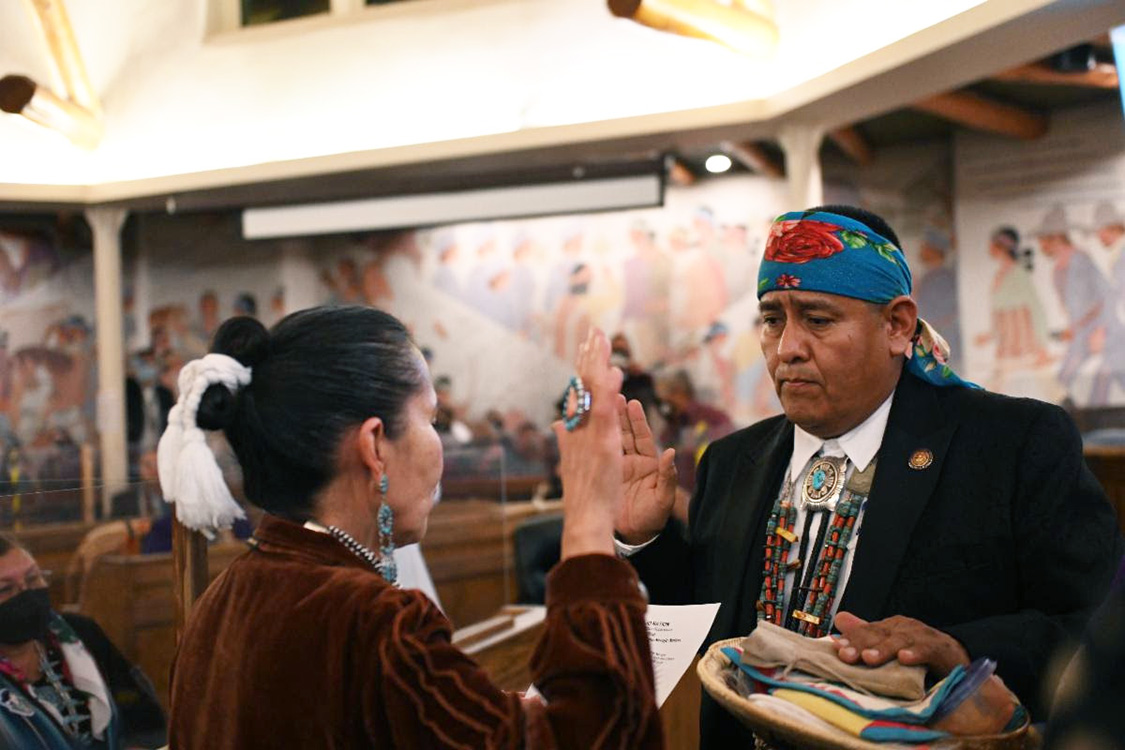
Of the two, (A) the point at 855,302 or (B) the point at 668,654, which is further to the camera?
(A) the point at 855,302

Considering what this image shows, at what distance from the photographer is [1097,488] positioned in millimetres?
1946

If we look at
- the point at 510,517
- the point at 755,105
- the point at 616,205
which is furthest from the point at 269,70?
the point at 510,517

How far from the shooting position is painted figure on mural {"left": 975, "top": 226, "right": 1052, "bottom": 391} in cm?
888

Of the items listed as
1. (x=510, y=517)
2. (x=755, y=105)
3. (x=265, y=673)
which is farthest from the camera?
(x=755, y=105)

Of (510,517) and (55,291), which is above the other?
(55,291)

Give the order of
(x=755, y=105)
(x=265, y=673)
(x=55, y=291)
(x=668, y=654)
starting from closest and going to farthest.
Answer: (x=265, y=673)
(x=668, y=654)
(x=755, y=105)
(x=55, y=291)

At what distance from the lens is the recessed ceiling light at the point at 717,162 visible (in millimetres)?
9719

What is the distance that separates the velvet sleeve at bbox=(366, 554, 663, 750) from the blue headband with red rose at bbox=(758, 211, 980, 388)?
2.98ft

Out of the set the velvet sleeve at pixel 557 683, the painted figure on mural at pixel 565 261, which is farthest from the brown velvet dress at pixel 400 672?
the painted figure on mural at pixel 565 261

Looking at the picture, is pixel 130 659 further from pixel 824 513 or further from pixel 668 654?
pixel 824 513

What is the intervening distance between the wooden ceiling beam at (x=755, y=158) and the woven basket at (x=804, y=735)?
25.3 feet

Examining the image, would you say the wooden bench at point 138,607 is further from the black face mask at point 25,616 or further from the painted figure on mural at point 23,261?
the painted figure on mural at point 23,261

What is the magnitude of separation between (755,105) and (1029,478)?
5.86m

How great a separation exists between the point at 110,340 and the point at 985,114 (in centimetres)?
814
